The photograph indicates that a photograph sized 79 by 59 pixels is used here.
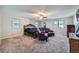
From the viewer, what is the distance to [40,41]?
81.9 inches

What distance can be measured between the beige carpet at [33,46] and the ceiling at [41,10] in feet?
1.47

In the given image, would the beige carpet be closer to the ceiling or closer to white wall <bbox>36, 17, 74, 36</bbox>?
white wall <bbox>36, 17, 74, 36</bbox>

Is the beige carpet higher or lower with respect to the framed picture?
lower

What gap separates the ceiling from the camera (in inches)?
79.1

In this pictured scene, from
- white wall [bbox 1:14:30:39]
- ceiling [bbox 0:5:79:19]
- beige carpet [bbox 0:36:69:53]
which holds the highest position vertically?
ceiling [bbox 0:5:79:19]

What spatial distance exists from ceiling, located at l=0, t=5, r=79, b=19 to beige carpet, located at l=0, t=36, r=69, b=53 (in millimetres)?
449

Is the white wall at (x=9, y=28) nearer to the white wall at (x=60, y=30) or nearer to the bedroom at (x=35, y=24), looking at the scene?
the bedroom at (x=35, y=24)

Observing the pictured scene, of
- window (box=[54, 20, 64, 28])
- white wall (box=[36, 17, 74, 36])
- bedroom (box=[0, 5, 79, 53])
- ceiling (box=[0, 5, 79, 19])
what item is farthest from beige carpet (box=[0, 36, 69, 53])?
ceiling (box=[0, 5, 79, 19])

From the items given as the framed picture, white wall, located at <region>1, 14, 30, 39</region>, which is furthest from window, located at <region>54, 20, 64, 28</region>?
the framed picture

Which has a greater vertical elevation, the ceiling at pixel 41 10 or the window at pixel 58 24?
the ceiling at pixel 41 10

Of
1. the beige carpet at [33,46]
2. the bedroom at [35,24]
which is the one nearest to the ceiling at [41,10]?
the bedroom at [35,24]

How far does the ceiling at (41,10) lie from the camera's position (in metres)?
2.01

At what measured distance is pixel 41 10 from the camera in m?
2.04

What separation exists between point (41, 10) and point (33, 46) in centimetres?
67
